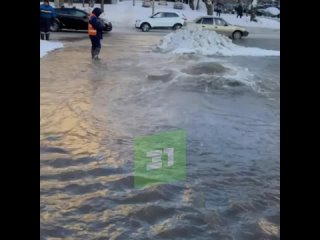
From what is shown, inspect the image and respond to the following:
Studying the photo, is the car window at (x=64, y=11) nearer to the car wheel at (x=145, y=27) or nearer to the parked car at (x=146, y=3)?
the car wheel at (x=145, y=27)

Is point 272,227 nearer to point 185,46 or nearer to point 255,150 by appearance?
point 255,150

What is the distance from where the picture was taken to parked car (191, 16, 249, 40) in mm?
30719

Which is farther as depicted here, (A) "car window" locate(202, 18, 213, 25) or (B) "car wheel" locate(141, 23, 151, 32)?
(B) "car wheel" locate(141, 23, 151, 32)

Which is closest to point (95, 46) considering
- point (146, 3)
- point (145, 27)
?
point (145, 27)

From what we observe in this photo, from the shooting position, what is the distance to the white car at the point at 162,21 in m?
37.0

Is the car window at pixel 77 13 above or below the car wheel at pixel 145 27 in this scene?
above

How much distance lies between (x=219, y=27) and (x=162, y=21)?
7563 mm

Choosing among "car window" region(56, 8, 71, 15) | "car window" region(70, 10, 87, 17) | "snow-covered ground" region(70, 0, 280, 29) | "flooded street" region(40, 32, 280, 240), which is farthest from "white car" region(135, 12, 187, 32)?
"flooded street" region(40, 32, 280, 240)

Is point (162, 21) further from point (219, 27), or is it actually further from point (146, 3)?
point (146, 3)

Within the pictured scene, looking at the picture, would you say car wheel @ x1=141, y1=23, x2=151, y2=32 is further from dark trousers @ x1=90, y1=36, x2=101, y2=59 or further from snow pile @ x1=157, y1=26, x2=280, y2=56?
dark trousers @ x1=90, y1=36, x2=101, y2=59

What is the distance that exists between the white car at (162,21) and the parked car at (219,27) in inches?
248

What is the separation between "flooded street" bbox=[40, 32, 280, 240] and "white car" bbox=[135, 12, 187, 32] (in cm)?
2392

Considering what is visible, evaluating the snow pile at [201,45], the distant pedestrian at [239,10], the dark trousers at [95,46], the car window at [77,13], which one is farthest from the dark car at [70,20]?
the distant pedestrian at [239,10]

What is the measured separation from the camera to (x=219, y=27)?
30.9m
